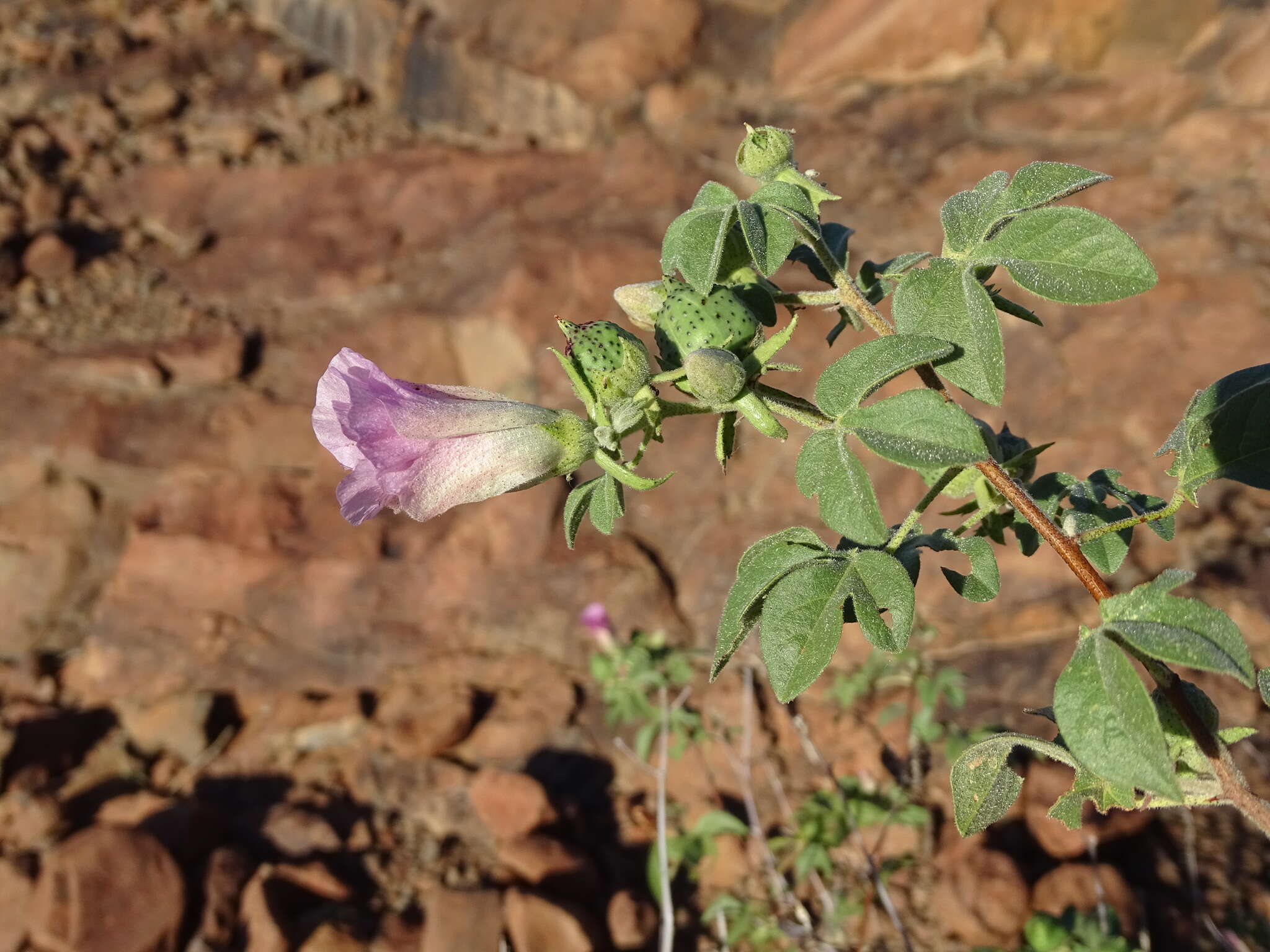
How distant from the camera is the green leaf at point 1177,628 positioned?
0.94 meters

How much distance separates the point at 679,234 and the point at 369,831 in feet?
9.65

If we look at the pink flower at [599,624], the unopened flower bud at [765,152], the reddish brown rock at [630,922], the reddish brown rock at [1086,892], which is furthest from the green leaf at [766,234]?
the pink flower at [599,624]

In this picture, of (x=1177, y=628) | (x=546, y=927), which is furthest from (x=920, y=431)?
(x=546, y=927)

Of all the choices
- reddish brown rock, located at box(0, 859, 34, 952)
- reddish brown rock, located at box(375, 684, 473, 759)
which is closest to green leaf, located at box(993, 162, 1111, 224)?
reddish brown rock, located at box(375, 684, 473, 759)

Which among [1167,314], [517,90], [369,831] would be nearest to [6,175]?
[517,90]

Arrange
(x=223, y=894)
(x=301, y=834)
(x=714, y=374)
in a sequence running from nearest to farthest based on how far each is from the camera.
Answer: (x=714, y=374) < (x=223, y=894) < (x=301, y=834)

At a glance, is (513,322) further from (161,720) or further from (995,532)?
(995,532)

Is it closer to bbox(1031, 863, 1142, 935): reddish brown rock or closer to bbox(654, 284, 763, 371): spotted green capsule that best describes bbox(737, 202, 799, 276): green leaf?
bbox(654, 284, 763, 371): spotted green capsule

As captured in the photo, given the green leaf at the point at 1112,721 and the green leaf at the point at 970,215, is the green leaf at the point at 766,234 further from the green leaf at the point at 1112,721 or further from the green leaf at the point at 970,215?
the green leaf at the point at 1112,721

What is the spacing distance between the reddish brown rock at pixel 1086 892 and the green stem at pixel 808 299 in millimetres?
2062

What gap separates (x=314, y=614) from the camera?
4.11 m

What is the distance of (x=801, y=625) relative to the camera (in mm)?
1142

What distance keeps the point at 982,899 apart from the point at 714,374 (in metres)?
2.28

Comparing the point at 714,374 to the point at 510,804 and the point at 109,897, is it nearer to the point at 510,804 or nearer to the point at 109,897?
the point at 510,804
